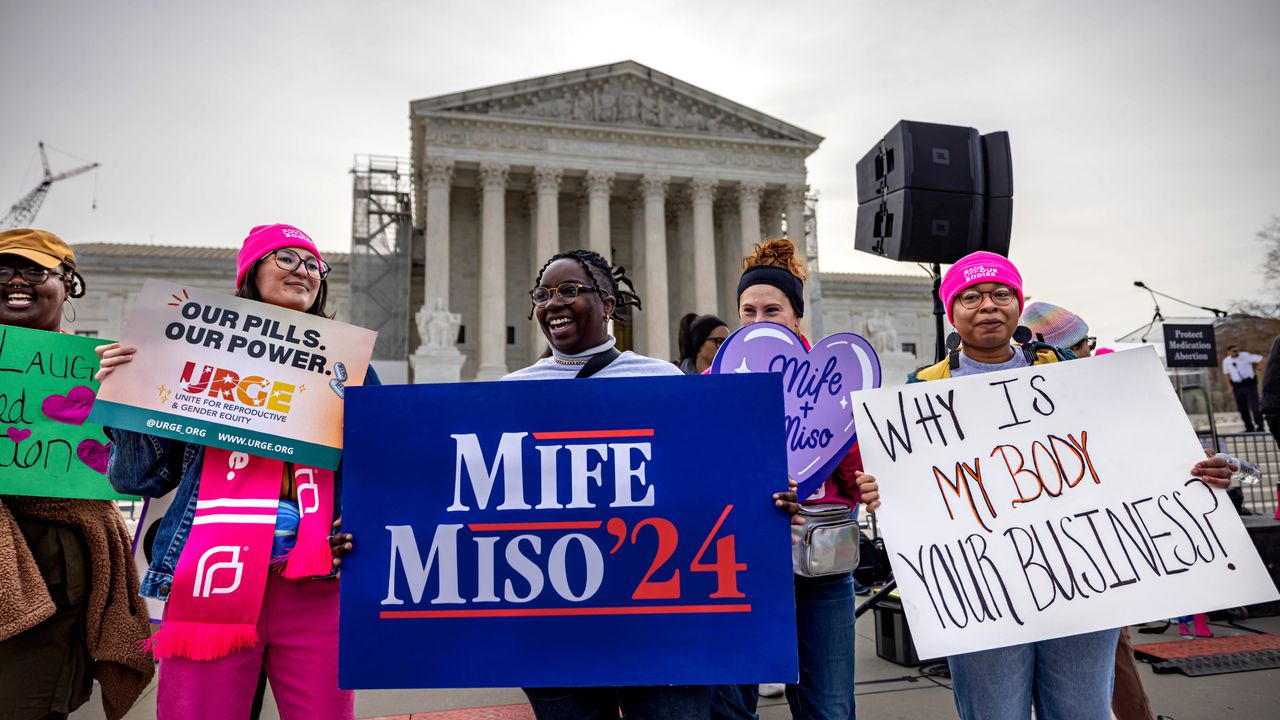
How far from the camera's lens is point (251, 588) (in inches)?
82.2

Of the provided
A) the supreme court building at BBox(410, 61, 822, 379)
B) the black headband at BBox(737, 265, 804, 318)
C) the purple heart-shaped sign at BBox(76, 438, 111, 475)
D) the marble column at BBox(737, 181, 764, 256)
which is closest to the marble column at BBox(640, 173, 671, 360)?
the supreme court building at BBox(410, 61, 822, 379)

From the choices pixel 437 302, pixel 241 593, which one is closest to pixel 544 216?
pixel 437 302

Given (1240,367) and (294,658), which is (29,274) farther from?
(1240,367)

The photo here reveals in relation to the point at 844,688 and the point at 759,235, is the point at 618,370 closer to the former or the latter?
the point at 844,688

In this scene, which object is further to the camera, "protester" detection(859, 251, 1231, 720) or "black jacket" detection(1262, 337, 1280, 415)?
"black jacket" detection(1262, 337, 1280, 415)

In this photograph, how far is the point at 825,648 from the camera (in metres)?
2.45

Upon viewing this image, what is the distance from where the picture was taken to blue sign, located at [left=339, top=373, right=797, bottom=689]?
1910 millimetres

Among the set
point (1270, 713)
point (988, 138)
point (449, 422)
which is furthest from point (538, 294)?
point (1270, 713)

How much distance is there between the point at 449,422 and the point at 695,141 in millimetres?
33051

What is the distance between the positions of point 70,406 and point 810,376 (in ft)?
9.27

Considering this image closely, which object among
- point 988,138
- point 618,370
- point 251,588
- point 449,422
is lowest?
point 251,588

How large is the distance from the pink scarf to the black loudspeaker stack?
3793 millimetres

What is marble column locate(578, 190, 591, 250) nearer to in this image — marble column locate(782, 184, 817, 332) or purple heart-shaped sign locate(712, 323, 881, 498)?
marble column locate(782, 184, 817, 332)

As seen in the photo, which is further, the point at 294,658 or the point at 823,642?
the point at 823,642
